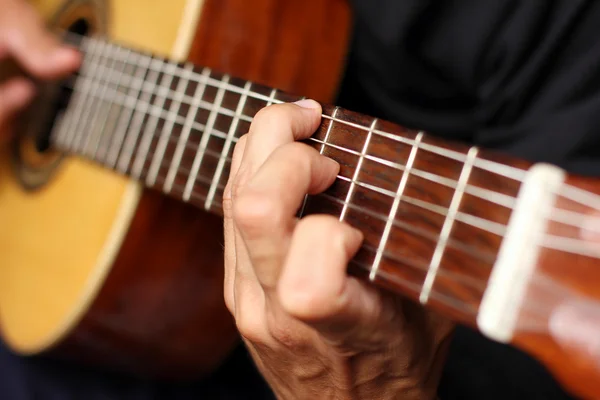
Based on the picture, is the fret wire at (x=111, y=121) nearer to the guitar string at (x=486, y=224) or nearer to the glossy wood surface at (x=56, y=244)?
the glossy wood surface at (x=56, y=244)

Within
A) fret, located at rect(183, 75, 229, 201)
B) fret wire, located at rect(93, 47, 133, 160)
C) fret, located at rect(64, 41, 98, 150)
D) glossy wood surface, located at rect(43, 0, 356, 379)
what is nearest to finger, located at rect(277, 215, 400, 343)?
fret, located at rect(183, 75, 229, 201)

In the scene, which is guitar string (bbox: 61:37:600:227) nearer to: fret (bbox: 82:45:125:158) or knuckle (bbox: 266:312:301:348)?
knuckle (bbox: 266:312:301:348)

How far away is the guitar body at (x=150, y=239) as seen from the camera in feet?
2.38

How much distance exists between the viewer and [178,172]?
2.05ft

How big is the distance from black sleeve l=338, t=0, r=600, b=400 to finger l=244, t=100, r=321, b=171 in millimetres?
287

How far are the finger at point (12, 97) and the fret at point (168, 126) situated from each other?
394mm

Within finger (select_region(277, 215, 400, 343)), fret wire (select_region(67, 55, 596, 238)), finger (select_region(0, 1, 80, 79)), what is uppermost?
finger (select_region(0, 1, 80, 79))

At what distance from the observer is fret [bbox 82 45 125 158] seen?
2.54 ft

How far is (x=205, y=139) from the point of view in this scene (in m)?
0.59

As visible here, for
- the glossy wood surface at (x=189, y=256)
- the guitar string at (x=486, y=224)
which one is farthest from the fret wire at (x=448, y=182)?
the glossy wood surface at (x=189, y=256)

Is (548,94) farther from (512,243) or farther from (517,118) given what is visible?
(512,243)

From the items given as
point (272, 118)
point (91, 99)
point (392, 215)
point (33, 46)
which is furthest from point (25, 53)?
point (392, 215)

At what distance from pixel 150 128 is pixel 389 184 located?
1.23 feet

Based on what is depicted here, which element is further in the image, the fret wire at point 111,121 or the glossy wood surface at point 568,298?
the fret wire at point 111,121
